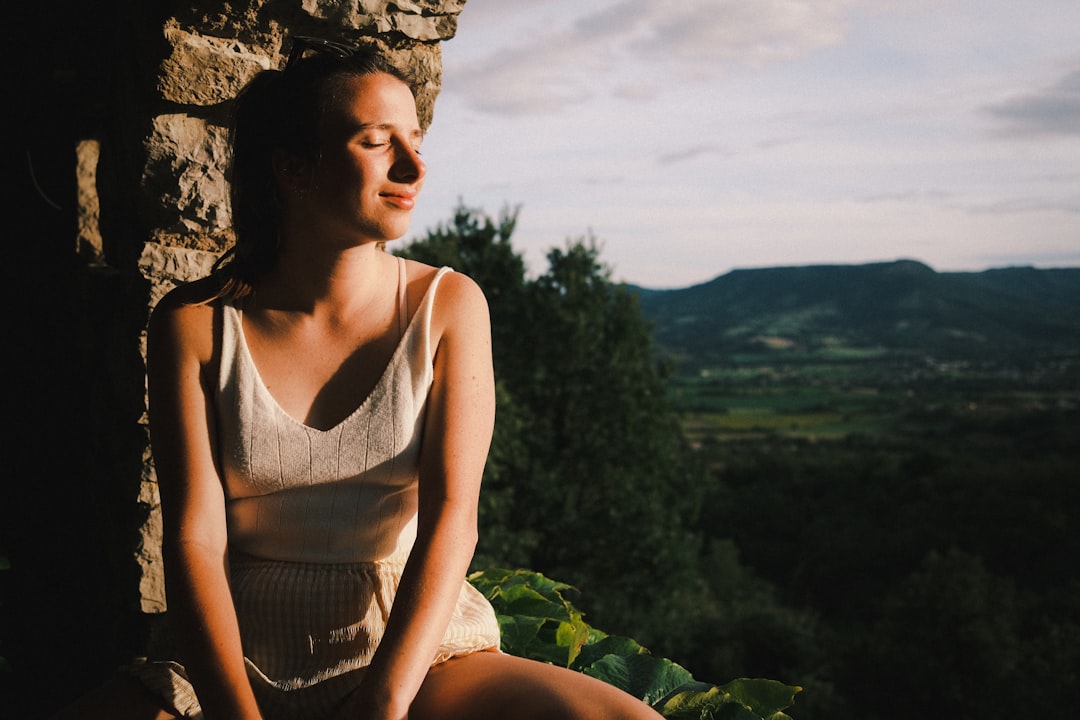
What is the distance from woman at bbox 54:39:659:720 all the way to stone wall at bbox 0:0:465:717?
46 centimetres

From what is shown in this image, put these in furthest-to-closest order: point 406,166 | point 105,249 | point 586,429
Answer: point 586,429, point 105,249, point 406,166

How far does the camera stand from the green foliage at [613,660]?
1733 mm

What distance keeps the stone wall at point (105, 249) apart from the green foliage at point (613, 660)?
91 centimetres

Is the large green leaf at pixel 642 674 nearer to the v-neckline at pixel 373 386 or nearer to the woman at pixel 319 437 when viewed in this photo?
the woman at pixel 319 437

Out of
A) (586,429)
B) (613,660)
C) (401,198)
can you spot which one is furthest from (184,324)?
(586,429)

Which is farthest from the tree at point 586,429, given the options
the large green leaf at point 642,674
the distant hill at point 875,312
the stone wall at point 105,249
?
the distant hill at point 875,312

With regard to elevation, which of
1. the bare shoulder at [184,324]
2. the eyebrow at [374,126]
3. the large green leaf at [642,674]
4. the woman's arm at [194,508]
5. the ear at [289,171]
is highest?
the eyebrow at [374,126]

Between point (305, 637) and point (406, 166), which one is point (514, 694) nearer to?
point (305, 637)

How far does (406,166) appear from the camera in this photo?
164 centimetres

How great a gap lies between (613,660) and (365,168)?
116 centimetres

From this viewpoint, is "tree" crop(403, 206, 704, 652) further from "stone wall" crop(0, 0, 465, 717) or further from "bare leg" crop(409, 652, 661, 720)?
"bare leg" crop(409, 652, 661, 720)

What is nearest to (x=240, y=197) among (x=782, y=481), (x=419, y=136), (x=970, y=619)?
(x=419, y=136)

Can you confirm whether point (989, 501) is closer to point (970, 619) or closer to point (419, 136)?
point (970, 619)

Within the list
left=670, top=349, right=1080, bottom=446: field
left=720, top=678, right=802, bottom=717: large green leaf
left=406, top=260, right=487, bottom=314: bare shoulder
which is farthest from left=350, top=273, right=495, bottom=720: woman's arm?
left=670, top=349, right=1080, bottom=446: field
